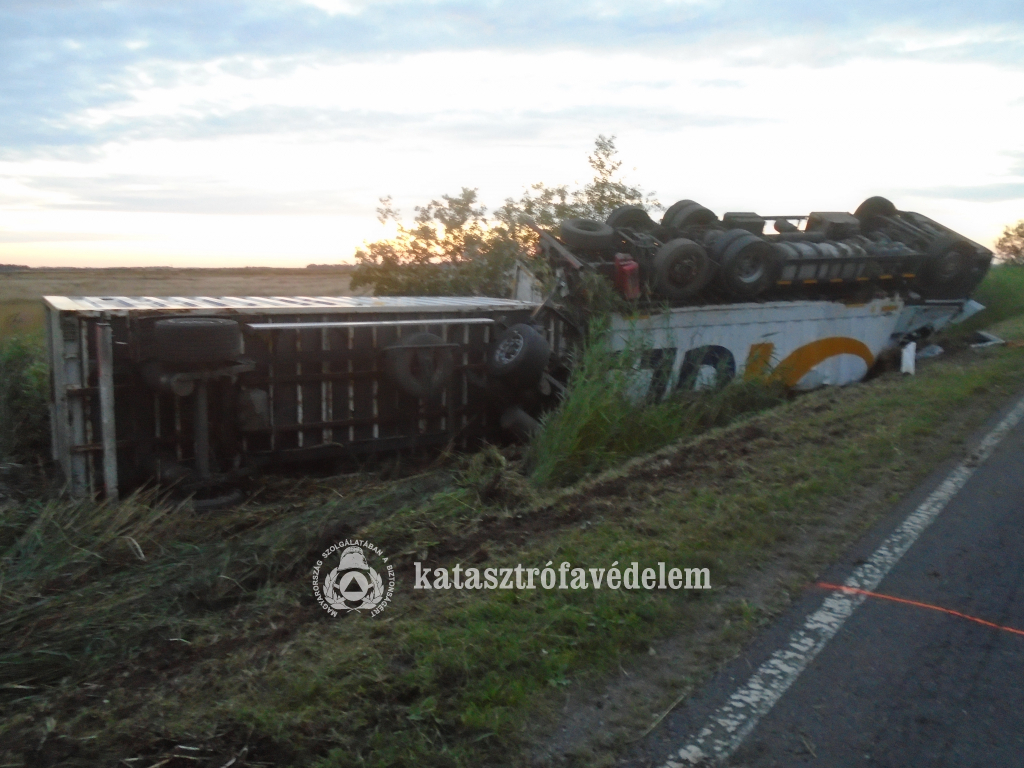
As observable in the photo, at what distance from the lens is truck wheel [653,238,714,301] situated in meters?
11.1

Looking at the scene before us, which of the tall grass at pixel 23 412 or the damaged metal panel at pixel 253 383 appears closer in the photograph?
the damaged metal panel at pixel 253 383

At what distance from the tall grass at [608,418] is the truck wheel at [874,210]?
21.6 ft

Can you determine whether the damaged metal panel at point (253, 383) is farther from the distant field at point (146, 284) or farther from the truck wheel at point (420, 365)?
the distant field at point (146, 284)

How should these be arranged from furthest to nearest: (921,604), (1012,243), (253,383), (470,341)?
(1012,243) → (470,341) → (253,383) → (921,604)

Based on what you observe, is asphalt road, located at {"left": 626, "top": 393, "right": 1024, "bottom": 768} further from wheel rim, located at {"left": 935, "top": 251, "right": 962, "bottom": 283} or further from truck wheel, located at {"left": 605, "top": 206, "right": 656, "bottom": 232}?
wheel rim, located at {"left": 935, "top": 251, "right": 962, "bottom": 283}

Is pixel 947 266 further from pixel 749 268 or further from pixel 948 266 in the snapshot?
pixel 749 268

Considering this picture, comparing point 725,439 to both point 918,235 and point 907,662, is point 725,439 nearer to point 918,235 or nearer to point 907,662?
point 907,662

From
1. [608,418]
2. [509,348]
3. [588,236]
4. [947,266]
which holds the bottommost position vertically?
[608,418]

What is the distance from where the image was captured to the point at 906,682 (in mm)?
3484

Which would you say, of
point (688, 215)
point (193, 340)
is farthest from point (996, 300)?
point (193, 340)

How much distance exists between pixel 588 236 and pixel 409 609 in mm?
7779

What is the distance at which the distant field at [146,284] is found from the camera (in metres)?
14.3

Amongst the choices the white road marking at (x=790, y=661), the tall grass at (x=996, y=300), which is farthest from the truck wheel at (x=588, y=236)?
the tall grass at (x=996, y=300)

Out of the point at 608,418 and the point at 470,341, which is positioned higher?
the point at 470,341
